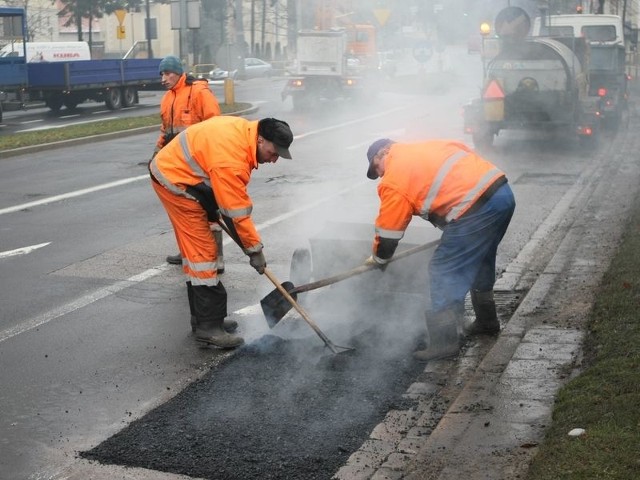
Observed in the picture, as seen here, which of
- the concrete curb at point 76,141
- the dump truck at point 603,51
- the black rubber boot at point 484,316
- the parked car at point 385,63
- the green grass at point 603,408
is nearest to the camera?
the green grass at point 603,408

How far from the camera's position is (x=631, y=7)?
29.1m

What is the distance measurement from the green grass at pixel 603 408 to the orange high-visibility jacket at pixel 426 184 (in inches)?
43.9

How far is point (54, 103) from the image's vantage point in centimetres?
2564

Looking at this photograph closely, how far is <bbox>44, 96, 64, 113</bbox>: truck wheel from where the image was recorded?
2539 cm

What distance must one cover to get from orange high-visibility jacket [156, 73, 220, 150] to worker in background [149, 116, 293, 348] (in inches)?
90.9

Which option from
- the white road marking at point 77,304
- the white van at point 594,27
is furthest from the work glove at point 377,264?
the white van at point 594,27

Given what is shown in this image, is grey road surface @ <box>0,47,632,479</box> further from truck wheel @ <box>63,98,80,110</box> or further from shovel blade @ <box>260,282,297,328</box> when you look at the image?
truck wheel @ <box>63,98,80,110</box>

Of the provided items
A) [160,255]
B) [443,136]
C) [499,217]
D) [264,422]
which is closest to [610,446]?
[264,422]

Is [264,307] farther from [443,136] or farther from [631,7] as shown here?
[631,7]

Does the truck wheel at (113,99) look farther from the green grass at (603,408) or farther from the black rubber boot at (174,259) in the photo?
the green grass at (603,408)

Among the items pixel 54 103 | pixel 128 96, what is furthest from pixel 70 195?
pixel 128 96

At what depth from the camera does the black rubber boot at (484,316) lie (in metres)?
6.16

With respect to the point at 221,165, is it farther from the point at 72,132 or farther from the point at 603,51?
the point at 603,51

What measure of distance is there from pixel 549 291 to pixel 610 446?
327 cm
